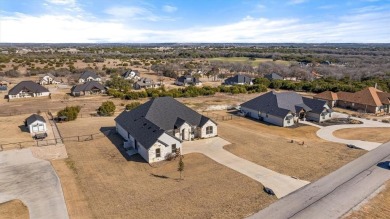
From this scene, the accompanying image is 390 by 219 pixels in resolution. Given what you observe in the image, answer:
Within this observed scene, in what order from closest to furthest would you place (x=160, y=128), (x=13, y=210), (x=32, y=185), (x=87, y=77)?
(x=13, y=210), (x=32, y=185), (x=160, y=128), (x=87, y=77)

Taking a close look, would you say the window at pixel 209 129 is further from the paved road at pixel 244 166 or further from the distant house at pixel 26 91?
the distant house at pixel 26 91

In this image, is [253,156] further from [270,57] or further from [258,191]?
[270,57]

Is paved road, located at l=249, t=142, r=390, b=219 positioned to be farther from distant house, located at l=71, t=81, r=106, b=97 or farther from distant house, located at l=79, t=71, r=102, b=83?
distant house, located at l=79, t=71, r=102, b=83

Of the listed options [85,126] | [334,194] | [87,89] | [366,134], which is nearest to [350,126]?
[366,134]

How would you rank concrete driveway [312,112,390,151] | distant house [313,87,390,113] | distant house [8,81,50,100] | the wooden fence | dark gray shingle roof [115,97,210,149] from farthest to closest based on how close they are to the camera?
1. distant house [8,81,50,100]
2. distant house [313,87,390,113]
3. concrete driveway [312,112,390,151]
4. the wooden fence
5. dark gray shingle roof [115,97,210,149]

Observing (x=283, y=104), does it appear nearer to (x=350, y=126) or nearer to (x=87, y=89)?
(x=350, y=126)

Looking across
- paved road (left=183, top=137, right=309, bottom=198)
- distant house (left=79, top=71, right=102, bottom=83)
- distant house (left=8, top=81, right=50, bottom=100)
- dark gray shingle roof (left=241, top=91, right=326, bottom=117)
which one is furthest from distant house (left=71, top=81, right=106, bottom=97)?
paved road (left=183, top=137, right=309, bottom=198)
